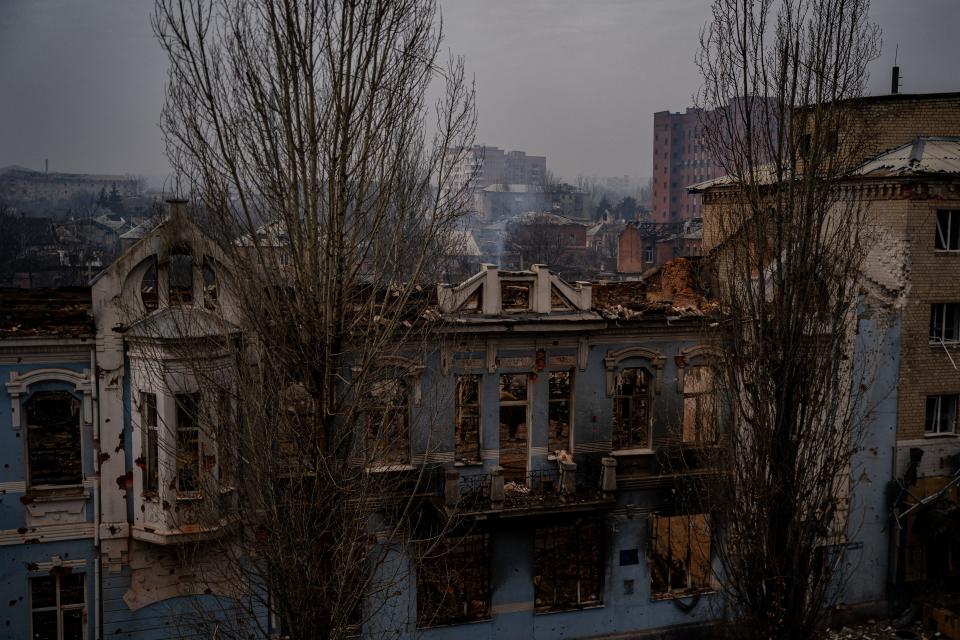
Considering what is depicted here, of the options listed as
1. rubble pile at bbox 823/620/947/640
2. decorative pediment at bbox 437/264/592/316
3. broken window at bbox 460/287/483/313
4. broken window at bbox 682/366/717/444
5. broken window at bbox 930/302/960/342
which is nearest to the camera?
decorative pediment at bbox 437/264/592/316

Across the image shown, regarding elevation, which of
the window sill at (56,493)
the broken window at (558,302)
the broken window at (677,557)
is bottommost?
the broken window at (677,557)

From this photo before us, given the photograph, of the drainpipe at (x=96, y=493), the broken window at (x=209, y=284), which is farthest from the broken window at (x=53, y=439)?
the broken window at (x=209, y=284)

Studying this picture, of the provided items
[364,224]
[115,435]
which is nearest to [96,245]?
[115,435]

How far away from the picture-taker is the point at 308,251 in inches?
364

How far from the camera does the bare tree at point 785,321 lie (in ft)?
38.1

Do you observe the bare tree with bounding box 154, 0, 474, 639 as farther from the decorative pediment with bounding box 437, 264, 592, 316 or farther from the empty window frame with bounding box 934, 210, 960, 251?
the empty window frame with bounding box 934, 210, 960, 251

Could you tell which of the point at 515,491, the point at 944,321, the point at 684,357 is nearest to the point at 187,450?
the point at 515,491

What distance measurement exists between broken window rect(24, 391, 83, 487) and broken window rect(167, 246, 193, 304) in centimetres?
224

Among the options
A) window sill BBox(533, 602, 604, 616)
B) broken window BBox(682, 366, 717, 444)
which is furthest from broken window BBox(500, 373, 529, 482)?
broken window BBox(682, 366, 717, 444)

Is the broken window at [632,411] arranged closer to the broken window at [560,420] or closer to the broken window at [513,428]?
the broken window at [560,420]

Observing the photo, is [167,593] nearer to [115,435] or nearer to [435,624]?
[115,435]

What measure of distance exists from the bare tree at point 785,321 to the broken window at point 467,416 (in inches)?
195

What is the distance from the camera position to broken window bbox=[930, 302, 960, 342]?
1828 centimetres

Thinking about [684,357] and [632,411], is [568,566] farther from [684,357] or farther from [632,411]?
[684,357]
